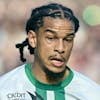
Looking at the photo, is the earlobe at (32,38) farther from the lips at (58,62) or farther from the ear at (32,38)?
the lips at (58,62)

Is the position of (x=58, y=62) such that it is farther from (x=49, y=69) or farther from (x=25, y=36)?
(x=25, y=36)

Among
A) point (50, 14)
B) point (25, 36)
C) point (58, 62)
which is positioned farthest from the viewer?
point (25, 36)

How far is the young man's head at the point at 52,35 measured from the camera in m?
3.17

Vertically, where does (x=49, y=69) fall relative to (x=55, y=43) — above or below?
below

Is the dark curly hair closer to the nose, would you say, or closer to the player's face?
the player's face

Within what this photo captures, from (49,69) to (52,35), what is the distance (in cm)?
19

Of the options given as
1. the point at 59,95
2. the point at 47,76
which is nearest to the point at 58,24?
the point at 47,76

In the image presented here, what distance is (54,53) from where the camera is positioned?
3162 millimetres

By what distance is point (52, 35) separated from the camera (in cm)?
320

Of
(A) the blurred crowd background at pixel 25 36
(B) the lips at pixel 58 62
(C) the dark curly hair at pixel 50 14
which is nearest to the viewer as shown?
(B) the lips at pixel 58 62

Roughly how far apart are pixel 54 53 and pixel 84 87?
1.08ft

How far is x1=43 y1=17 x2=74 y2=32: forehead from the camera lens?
3.21 meters

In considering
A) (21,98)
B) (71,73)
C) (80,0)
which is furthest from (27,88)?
(80,0)

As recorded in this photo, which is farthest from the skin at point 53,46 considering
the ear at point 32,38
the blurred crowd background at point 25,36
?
the blurred crowd background at point 25,36
